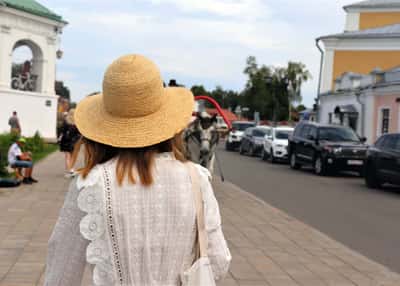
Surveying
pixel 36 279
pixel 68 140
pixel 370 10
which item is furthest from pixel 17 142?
pixel 370 10

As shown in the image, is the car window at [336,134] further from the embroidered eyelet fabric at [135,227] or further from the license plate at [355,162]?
the embroidered eyelet fabric at [135,227]

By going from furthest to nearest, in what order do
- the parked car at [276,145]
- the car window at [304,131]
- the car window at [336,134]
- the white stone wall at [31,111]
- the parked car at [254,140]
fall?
the white stone wall at [31,111] < the parked car at [254,140] < the parked car at [276,145] < the car window at [304,131] < the car window at [336,134]

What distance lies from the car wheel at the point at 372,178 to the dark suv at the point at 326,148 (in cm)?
312

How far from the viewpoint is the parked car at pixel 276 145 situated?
28609 millimetres

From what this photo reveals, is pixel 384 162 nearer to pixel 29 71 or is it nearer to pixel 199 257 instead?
pixel 199 257

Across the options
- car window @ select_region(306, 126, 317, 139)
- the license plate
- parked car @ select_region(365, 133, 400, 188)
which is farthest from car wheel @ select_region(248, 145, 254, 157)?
parked car @ select_region(365, 133, 400, 188)

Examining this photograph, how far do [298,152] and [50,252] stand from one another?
74.8 feet

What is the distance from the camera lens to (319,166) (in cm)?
2262

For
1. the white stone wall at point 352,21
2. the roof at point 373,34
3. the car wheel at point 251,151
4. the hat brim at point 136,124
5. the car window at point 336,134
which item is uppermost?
the white stone wall at point 352,21

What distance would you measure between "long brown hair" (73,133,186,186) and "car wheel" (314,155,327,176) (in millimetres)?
20196

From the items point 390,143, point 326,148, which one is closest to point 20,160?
point 390,143

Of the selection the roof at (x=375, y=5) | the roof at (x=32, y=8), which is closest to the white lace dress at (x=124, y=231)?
the roof at (x=32, y=8)

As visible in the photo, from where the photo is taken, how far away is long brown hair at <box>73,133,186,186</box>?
2.39 metres

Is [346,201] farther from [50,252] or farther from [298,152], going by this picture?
[50,252]
